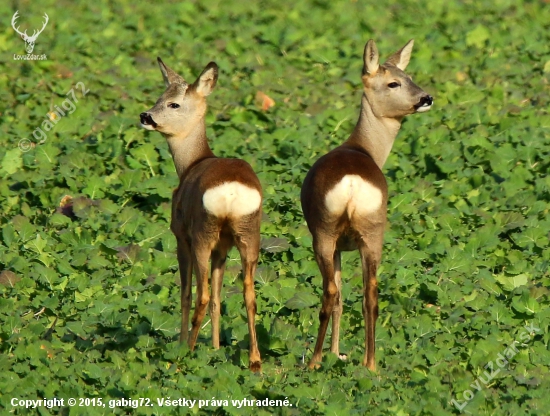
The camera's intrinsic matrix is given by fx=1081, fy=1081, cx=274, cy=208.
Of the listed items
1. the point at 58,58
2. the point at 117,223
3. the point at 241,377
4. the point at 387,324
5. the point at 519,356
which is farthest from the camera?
the point at 58,58

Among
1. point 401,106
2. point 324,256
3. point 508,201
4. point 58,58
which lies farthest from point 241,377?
point 58,58

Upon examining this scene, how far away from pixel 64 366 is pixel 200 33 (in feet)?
32.0

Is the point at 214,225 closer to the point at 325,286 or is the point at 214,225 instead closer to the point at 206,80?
the point at 325,286

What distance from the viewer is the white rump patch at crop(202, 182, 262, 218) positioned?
23.7 feet

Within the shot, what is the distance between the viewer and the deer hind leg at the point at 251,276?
24.3 ft

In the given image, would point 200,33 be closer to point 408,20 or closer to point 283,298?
point 408,20

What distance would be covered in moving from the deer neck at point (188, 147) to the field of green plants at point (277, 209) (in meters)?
1.19

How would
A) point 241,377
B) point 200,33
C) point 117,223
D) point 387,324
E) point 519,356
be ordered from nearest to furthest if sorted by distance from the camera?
point 241,377 → point 519,356 → point 387,324 → point 117,223 → point 200,33

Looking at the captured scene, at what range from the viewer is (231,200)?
725 centimetres

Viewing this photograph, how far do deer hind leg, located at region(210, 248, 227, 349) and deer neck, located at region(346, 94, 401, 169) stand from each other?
1428 millimetres

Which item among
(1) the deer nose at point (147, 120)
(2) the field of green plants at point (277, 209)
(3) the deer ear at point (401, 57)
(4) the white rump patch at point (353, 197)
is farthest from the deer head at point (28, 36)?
(4) the white rump patch at point (353, 197)

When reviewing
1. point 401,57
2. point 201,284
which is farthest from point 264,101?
point 201,284

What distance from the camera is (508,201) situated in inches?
429

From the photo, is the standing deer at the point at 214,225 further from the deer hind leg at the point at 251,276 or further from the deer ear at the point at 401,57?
the deer ear at the point at 401,57
